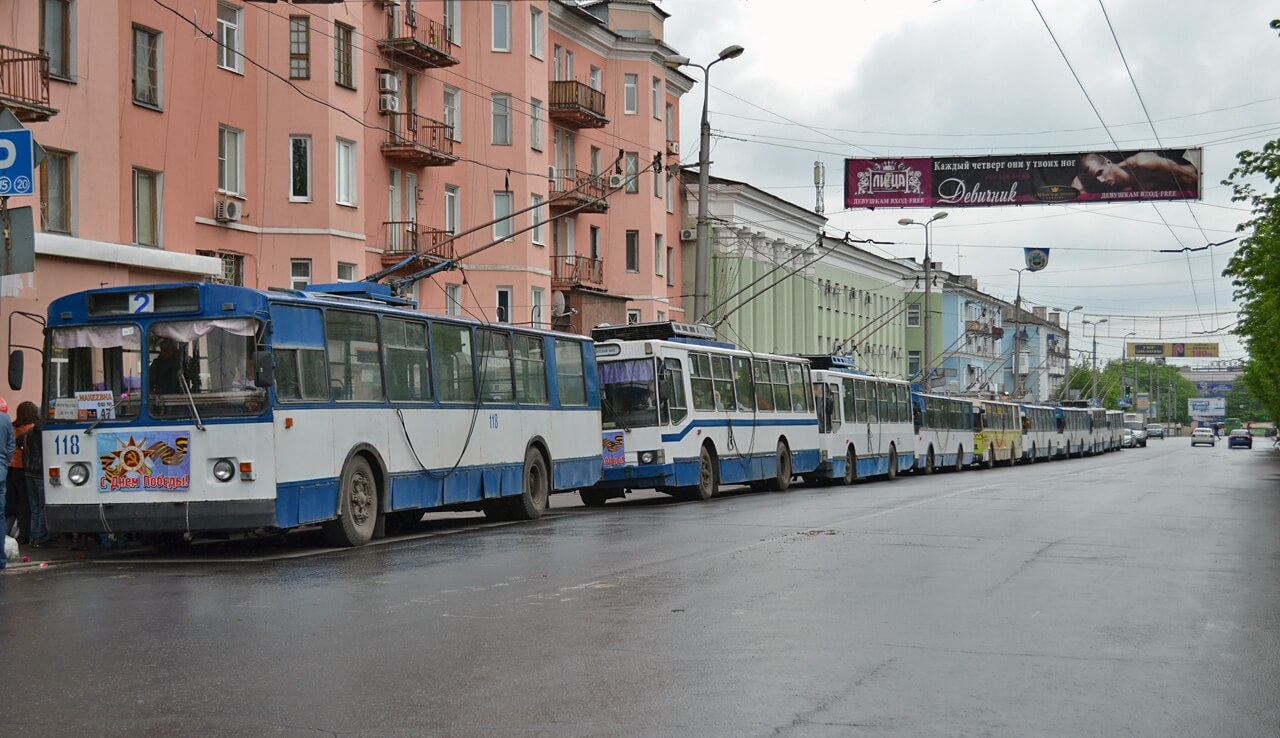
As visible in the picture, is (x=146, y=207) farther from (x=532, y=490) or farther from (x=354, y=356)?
(x=354, y=356)

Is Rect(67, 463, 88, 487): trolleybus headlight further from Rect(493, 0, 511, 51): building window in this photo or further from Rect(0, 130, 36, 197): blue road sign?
Rect(493, 0, 511, 51): building window

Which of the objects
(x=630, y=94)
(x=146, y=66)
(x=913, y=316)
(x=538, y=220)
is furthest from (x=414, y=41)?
(x=913, y=316)

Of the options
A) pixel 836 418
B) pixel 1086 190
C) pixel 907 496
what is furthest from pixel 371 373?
pixel 1086 190

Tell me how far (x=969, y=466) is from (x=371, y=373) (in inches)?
1786

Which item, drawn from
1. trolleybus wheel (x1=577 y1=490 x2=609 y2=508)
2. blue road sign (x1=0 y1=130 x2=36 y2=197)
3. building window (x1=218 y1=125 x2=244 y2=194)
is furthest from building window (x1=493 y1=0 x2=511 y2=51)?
blue road sign (x1=0 y1=130 x2=36 y2=197)

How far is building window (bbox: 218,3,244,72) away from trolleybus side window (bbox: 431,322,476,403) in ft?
49.2

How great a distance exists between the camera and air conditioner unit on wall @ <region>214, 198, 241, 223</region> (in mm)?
31266

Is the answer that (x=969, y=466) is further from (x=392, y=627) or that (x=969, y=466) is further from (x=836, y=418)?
(x=392, y=627)

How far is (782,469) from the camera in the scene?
32500 mm

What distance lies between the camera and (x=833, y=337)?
78062 millimetres

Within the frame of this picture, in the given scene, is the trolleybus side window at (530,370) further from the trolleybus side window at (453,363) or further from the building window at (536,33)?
the building window at (536,33)

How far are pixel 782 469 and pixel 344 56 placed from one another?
44.7 ft

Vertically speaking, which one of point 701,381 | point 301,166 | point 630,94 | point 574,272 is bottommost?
point 701,381

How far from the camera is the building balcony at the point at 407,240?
124 ft
